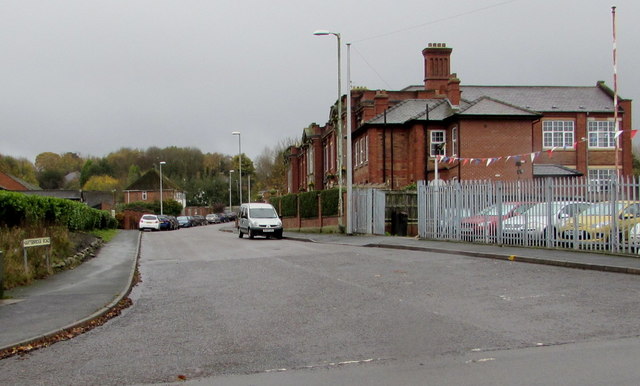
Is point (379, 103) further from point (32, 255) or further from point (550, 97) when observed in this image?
point (32, 255)

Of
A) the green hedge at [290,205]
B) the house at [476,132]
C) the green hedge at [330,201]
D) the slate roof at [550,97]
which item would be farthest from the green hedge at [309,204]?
the slate roof at [550,97]

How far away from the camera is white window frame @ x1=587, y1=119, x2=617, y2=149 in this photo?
150 feet

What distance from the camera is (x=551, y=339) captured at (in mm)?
7062

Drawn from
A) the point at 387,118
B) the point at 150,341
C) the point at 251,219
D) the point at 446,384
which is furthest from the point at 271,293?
the point at 387,118

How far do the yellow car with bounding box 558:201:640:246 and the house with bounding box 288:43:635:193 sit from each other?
16.6 m

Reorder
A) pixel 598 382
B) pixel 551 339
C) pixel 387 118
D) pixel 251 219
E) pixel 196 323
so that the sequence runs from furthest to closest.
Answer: pixel 387 118, pixel 251 219, pixel 196 323, pixel 551 339, pixel 598 382

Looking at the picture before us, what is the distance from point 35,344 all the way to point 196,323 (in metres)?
2.06

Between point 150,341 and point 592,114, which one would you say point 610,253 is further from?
point 592,114

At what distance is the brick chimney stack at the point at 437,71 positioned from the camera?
4609 centimetres

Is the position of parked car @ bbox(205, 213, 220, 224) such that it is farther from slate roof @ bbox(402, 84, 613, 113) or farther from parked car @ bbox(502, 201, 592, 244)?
parked car @ bbox(502, 201, 592, 244)

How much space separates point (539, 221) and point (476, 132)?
20.4 m

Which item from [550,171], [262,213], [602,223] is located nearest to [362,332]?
[602,223]

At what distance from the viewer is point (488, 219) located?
2053 centimetres

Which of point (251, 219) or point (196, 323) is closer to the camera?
point (196, 323)
